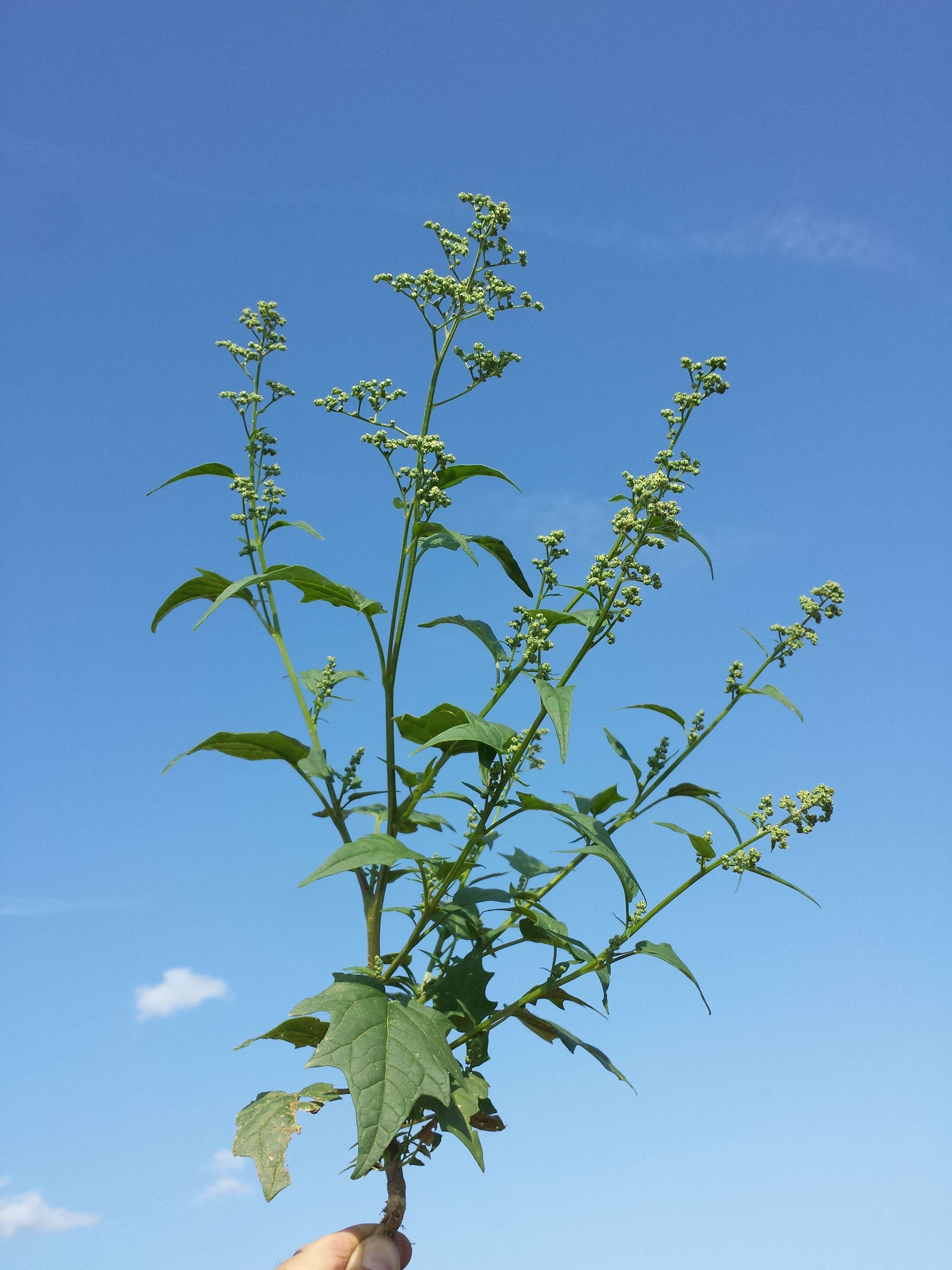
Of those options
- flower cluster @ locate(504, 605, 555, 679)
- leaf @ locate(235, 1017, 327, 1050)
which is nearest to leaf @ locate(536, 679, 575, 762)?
flower cluster @ locate(504, 605, 555, 679)

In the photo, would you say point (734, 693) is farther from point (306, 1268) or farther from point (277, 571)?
point (306, 1268)

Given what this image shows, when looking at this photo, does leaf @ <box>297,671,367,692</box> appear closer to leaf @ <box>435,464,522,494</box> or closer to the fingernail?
leaf @ <box>435,464,522,494</box>

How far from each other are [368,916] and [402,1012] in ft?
1.51

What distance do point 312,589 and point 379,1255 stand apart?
181cm

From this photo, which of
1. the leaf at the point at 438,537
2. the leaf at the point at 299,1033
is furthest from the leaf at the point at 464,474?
the leaf at the point at 299,1033

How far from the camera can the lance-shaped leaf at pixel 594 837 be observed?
2.32 metres

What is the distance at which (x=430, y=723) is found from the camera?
2703 millimetres

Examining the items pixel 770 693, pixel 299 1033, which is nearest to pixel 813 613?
pixel 770 693

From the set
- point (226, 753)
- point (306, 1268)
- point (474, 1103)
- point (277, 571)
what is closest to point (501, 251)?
point (277, 571)

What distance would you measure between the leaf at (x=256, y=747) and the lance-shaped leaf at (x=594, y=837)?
755 mm

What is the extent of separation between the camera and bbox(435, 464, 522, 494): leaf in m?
2.79

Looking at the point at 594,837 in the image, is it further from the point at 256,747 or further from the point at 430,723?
the point at 256,747

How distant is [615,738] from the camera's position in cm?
281

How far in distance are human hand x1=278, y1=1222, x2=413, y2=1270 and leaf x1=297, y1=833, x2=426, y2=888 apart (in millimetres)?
1108
